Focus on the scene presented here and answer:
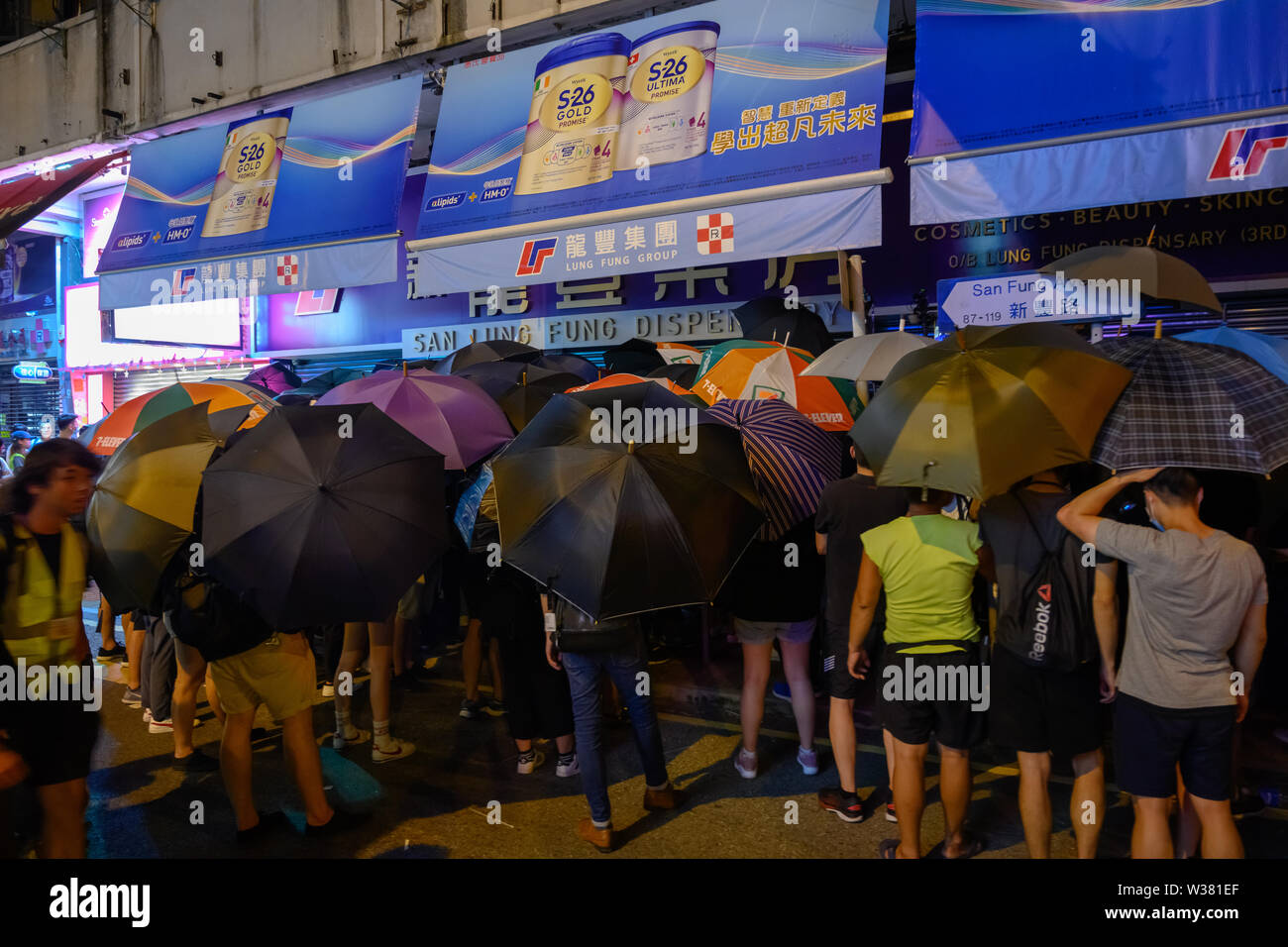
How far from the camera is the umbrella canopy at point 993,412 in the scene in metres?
3.07

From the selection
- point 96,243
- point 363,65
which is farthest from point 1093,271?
point 96,243

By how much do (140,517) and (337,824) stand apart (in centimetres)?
183

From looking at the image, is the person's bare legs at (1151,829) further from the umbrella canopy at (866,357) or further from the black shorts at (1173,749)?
the umbrella canopy at (866,357)

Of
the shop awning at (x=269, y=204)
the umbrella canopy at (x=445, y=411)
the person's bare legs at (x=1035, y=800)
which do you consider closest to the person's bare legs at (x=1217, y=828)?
the person's bare legs at (x=1035, y=800)

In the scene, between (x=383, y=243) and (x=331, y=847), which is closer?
(x=331, y=847)

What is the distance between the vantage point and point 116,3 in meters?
12.2

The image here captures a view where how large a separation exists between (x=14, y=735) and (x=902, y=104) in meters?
9.07

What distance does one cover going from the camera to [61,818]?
10.6 ft

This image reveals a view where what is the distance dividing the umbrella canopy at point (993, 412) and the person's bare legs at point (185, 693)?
4.04 metres

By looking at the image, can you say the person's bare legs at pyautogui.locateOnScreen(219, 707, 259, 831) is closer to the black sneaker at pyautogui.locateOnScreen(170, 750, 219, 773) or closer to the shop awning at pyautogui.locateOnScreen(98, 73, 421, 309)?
the black sneaker at pyautogui.locateOnScreen(170, 750, 219, 773)

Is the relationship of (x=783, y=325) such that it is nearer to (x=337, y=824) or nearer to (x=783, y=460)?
(x=783, y=460)

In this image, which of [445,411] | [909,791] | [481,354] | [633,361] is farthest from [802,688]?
[481,354]

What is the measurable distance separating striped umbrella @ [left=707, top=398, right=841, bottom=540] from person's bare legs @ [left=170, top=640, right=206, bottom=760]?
11.2 feet
